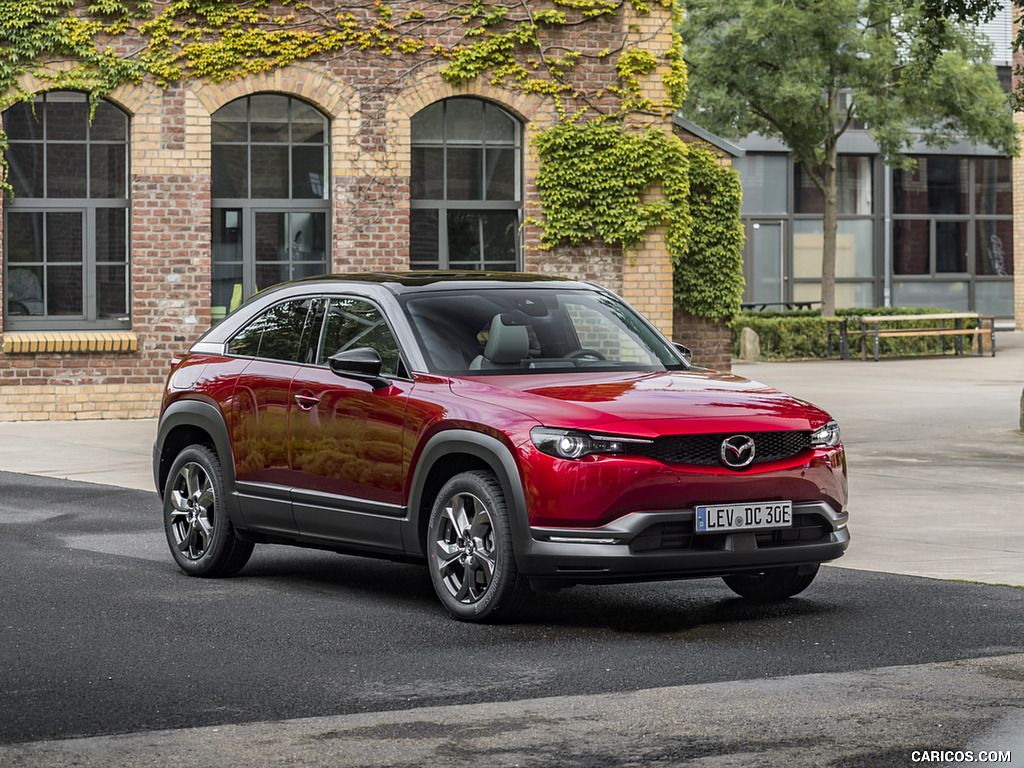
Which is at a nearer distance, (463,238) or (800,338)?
(463,238)

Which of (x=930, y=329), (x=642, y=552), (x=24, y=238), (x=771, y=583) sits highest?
(x=24, y=238)

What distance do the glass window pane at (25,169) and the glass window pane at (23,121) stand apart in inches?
4.4

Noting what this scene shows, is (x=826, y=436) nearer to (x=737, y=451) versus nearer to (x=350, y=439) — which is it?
(x=737, y=451)

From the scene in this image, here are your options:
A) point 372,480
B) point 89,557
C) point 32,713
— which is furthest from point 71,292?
point 32,713

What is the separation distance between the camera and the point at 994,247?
43.5 m

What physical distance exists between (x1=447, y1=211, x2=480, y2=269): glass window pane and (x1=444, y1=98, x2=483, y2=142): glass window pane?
89 cm

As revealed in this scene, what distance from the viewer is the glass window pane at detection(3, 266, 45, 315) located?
60.7ft

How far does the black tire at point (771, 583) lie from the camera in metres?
7.96

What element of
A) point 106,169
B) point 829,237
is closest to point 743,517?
point 106,169

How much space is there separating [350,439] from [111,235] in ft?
38.2

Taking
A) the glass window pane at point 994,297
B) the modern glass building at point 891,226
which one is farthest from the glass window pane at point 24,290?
the glass window pane at point 994,297

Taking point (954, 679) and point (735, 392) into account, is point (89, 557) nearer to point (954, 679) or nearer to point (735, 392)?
point (735, 392)

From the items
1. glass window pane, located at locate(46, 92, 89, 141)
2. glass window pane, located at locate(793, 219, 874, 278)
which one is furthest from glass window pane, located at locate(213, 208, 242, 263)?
glass window pane, located at locate(793, 219, 874, 278)

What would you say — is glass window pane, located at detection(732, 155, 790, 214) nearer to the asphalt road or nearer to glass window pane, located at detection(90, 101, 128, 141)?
glass window pane, located at detection(90, 101, 128, 141)
